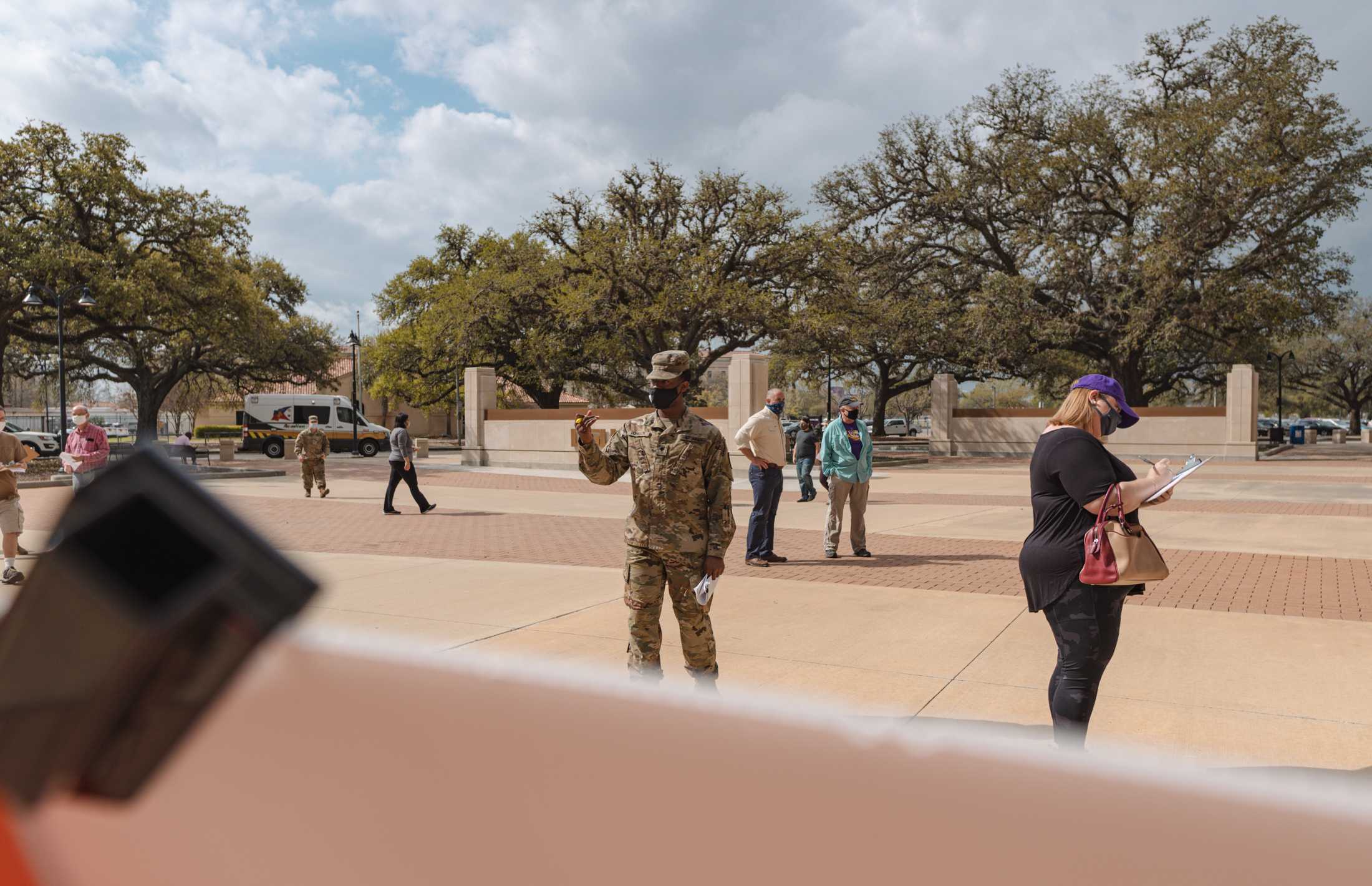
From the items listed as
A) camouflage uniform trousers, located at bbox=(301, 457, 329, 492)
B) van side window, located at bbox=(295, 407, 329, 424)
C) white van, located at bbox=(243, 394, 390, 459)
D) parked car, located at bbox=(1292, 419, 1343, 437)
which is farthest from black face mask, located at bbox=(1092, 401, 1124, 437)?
parked car, located at bbox=(1292, 419, 1343, 437)

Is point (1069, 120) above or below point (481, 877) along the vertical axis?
above

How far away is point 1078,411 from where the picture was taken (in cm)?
354

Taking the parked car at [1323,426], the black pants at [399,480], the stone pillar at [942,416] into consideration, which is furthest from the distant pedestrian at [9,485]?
the parked car at [1323,426]

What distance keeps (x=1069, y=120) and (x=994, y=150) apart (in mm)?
2488

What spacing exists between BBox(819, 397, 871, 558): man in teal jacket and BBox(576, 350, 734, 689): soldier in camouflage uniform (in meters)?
4.71

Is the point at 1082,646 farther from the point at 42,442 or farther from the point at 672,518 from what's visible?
the point at 42,442

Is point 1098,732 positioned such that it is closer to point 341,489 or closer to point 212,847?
point 212,847

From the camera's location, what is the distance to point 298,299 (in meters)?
43.7

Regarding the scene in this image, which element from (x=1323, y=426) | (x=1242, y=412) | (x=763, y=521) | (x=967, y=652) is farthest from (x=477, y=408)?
(x=1323, y=426)

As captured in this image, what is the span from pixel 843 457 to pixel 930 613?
286 centimetres

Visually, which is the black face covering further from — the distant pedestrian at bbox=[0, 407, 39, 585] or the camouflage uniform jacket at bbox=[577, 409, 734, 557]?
the distant pedestrian at bbox=[0, 407, 39, 585]

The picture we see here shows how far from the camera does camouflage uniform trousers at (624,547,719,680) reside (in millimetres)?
3979

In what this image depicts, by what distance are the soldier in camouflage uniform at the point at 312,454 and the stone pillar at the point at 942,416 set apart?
69.4 ft

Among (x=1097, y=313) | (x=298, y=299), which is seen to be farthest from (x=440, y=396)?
(x=1097, y=313)
